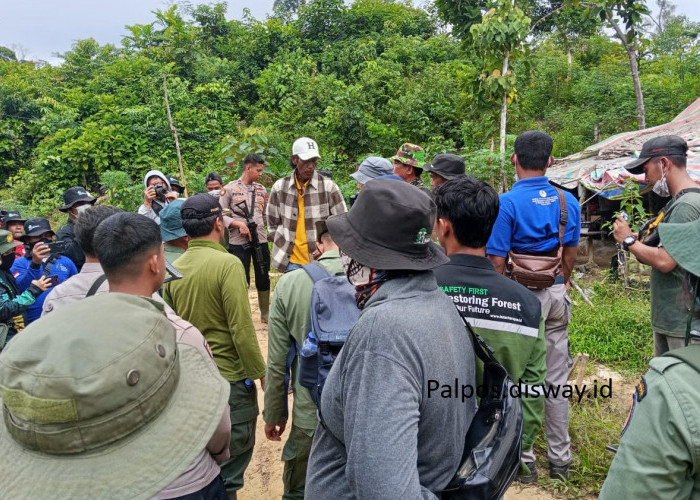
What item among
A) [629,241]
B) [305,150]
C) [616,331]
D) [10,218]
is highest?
[305,150]

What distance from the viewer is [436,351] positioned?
1352 millimetres

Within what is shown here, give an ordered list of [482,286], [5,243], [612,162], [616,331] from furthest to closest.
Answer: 1. [612,162]
2. [616,331]
3. [5,243]
4. [482,286]

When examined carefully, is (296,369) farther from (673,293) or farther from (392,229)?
(673,293)

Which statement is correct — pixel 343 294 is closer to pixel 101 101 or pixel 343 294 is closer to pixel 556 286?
pixel 556 286

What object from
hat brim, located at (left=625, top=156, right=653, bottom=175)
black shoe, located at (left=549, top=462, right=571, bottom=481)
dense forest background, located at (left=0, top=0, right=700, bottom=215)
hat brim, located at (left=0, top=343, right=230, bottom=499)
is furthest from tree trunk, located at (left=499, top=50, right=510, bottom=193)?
hat brim, located at (left=0, top=343, right=230, bottom=499)

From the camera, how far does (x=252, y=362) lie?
9.25ft

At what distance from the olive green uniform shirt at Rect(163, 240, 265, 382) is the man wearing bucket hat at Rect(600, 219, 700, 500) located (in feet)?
6.60

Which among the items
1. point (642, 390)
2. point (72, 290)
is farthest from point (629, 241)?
point (72, 290)

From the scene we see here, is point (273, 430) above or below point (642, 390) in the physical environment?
below

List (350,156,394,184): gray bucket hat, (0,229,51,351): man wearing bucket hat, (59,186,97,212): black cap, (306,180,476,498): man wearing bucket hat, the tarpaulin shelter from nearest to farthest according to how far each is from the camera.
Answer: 1. (306,180,476,498): man wearing bucket hat
2. (0,229,51,351): man wearing bucket hat
3. (350,156,394,184): gray bucket hat
4. (59,186,97,212): black cap
5. the tarpaulin shelter

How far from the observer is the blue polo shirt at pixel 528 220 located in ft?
10.4

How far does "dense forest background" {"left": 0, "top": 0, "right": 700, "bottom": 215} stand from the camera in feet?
38.4

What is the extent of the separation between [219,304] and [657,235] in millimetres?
2797

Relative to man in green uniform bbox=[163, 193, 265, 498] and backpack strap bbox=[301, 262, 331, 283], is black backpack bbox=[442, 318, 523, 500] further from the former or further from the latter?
man in green uniform bbox=[163, 193, 265, 498]
